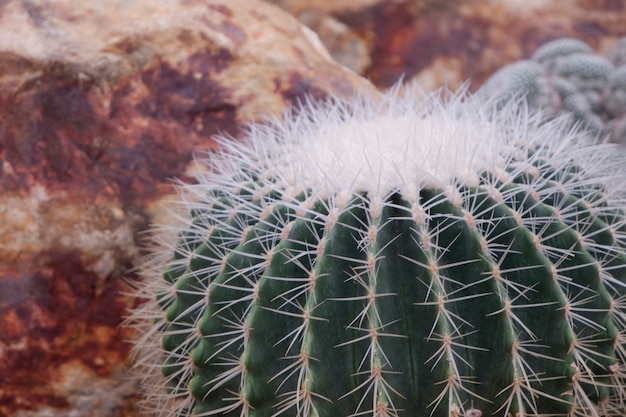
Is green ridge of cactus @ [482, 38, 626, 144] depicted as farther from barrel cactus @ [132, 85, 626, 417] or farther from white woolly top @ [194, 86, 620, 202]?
barrel cactus @ [132, 85, 626, 417]

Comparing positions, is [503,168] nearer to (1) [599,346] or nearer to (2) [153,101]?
(1) [599,346]

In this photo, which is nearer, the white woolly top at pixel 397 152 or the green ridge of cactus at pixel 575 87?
the white woolly top at pixel 397 152

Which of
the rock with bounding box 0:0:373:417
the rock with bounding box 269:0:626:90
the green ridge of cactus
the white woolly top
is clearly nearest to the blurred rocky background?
the rock with bounding box 0:0:373:417

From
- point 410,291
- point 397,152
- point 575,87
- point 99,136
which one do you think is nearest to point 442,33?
point 575,87

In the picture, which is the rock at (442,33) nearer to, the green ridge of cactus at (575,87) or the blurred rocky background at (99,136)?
the green ridge of cactus at (575,87)

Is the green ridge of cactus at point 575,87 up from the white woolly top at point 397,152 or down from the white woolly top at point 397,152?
down

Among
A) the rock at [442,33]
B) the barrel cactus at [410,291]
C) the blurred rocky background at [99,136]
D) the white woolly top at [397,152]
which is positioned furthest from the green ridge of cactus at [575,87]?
the barrel cactus at [410,291]
